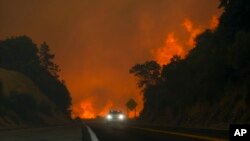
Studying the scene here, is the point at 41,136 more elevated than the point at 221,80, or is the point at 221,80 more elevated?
the point at 221,80

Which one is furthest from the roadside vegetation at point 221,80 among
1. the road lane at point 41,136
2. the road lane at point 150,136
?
the road lane at point 150,136

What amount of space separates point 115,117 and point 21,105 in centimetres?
3836

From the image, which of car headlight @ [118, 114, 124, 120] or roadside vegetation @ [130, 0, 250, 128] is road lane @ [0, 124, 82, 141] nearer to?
roadside vegetation @ [130, 0, 250, 128]

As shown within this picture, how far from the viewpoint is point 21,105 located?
335 ft

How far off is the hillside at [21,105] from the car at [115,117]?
699 inches

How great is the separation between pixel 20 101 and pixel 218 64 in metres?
50.6

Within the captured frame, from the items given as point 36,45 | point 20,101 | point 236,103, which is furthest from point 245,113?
point 36,45

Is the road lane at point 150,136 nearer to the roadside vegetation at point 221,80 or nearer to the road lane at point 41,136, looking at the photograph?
the road lane at point 41,136

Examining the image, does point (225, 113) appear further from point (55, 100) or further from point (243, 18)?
point (55, 100)

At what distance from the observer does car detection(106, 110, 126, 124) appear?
68488 mm

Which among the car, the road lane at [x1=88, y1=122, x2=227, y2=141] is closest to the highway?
the road lane at [x1=88, y1=122, x2=227, y2=141]

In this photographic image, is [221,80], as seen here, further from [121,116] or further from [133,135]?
[133,135]

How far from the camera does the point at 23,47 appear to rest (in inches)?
6299

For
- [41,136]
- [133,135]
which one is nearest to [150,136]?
[133,135]
